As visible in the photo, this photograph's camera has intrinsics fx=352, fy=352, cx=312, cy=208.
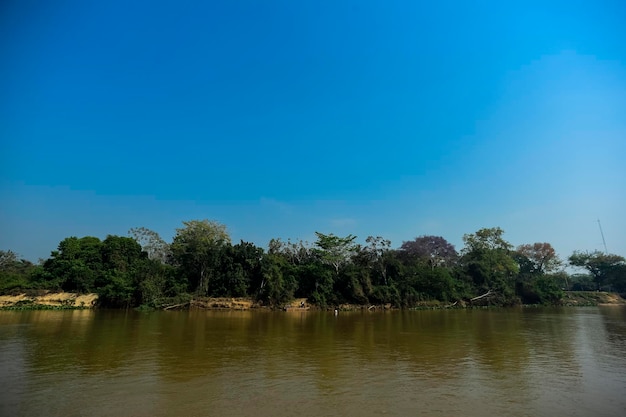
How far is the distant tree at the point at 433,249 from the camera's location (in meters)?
60.0

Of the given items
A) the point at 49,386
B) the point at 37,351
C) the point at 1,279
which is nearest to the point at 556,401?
the point at 49,386

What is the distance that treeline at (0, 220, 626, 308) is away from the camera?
129 ft

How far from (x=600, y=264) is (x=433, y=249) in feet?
114

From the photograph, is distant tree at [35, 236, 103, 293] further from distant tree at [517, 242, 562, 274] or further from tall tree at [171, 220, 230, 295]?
distant tree at [517, 242, 562, 274]

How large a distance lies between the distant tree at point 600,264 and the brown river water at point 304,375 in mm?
63055

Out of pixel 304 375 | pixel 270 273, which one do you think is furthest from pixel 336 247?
pixel 304 375

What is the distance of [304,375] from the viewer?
1088 cm

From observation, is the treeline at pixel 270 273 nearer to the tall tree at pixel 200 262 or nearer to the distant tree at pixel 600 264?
the tall tree at pixel 200 262

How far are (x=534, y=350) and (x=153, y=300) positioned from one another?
118ft

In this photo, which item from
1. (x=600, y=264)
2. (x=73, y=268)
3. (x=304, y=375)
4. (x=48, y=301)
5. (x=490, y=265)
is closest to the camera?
(x=304, y=375)

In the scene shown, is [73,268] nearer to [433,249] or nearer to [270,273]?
[270,273]

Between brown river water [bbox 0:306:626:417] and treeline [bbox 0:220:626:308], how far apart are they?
2209 centimetres

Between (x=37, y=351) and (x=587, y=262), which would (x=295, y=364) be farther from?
(x=587, y=262)

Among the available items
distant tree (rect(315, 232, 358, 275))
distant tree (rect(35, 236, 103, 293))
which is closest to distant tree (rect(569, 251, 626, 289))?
distant tree (rect(315, 232, 358, 275))
